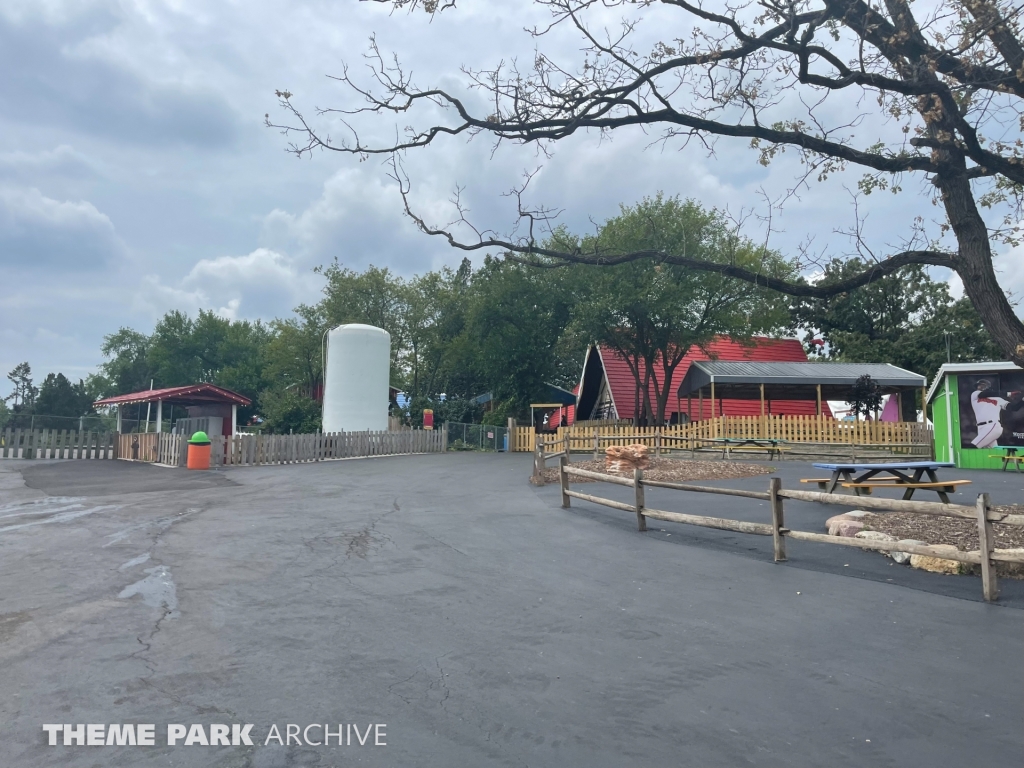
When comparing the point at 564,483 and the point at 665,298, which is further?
the point at 665,298

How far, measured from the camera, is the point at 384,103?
10.1 metres

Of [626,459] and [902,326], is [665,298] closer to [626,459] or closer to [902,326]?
[626,459]

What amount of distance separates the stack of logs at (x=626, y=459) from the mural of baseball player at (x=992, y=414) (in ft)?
31.2

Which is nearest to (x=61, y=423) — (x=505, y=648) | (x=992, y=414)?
(x=505, y=648)

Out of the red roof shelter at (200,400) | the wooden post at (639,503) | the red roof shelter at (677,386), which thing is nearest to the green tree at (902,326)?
the red roof shelter at (677,386)

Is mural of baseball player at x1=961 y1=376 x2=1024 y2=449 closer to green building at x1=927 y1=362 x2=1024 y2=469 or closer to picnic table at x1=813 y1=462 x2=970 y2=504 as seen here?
green building at x1=927 y1=362 x2=1024 y2=469

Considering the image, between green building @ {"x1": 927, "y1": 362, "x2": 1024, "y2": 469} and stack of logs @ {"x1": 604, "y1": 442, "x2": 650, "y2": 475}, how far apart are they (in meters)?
9.28

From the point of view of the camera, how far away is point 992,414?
66.5 ft

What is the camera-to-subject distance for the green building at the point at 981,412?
64.7 ft

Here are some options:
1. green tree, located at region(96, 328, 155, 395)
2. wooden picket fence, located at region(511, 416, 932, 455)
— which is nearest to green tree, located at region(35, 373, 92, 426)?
green tree, located at region(96, 328, 155, 395)

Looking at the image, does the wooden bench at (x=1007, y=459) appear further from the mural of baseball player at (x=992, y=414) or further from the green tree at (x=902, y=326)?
the green tree at (x=902, y=326)

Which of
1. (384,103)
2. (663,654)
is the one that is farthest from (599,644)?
(384,103)

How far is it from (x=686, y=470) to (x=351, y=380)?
1690 centimetres

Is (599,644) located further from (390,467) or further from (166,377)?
(166,377)
